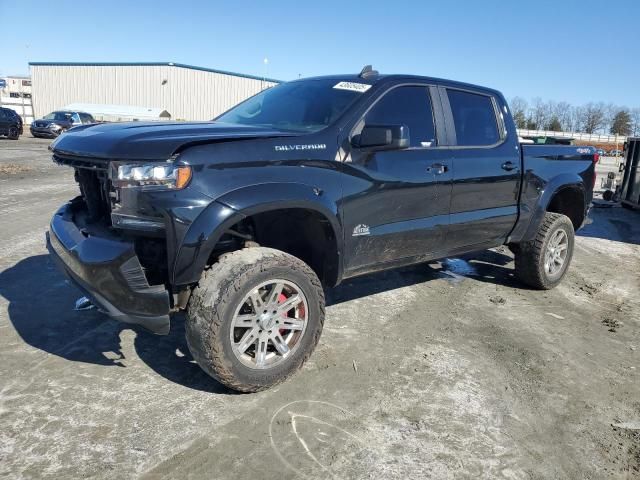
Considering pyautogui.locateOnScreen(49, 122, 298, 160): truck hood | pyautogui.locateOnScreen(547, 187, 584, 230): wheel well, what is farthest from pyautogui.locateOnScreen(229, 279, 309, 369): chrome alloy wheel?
pyautogui.locateOnScreen(547, 187, 584, 230): wheel well

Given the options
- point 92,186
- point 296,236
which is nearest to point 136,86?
point 92,186

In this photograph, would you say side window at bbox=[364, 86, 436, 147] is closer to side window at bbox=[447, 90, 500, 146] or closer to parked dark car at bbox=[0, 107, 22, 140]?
side window at bbox=[447, 90, 500, 146]

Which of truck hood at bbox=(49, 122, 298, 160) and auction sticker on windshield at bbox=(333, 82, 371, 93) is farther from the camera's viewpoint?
auction sticker on windshield at bbox=(333, 82, 371, 93)

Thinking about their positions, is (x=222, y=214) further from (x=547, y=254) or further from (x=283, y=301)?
(x=547, y=254)

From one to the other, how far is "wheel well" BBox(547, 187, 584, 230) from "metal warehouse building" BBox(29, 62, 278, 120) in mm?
43245

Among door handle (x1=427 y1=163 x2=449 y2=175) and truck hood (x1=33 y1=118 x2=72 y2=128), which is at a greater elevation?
door handle (x1=427 y1=163 x2=449 y2=175)

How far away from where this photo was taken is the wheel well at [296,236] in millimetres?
3330

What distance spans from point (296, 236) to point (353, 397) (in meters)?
1.15

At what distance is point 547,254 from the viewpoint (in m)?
5.42

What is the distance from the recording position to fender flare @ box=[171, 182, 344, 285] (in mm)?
2771

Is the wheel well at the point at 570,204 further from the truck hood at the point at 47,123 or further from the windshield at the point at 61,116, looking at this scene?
the windshield at the point at 61,116

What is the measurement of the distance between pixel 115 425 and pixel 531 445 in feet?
7.26

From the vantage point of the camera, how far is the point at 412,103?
160 inches

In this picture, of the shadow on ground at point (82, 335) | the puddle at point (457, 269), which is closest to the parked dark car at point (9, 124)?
the shadow on ground at point (82, 335)
